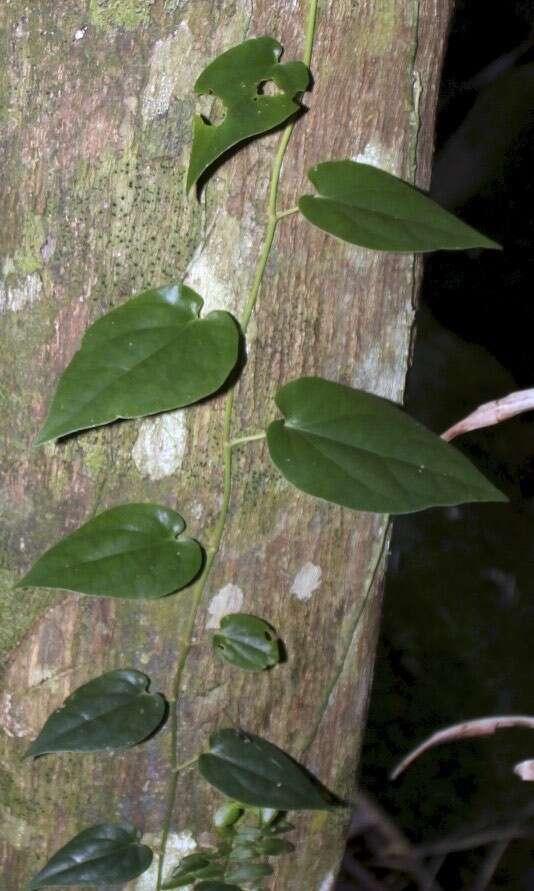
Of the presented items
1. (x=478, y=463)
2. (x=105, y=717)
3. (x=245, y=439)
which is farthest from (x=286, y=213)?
(x=478, y=463)

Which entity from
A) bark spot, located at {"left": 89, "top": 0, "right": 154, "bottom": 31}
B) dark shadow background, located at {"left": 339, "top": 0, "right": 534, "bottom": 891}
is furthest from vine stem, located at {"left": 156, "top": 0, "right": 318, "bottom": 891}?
dark shadow background, located at {"left": 339, "top": 0, "right": 534, "bottom": 891}

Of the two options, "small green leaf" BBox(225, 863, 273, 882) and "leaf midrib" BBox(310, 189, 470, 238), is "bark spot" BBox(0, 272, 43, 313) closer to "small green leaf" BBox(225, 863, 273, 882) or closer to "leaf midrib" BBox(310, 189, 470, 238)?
"leaf midrib" BBox(310, 189, 470, 238)

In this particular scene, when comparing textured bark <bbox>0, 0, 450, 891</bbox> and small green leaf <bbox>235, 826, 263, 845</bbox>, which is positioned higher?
textured bark <bbox>0, 0, 450, 891</bbox>

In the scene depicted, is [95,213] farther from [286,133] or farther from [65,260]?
[286,133]

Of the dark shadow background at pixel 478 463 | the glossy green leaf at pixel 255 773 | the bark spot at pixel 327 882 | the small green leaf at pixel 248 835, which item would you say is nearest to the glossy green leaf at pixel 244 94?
the glossy green leaf at pixel 255 773

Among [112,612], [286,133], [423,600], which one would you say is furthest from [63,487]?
[423,600]
